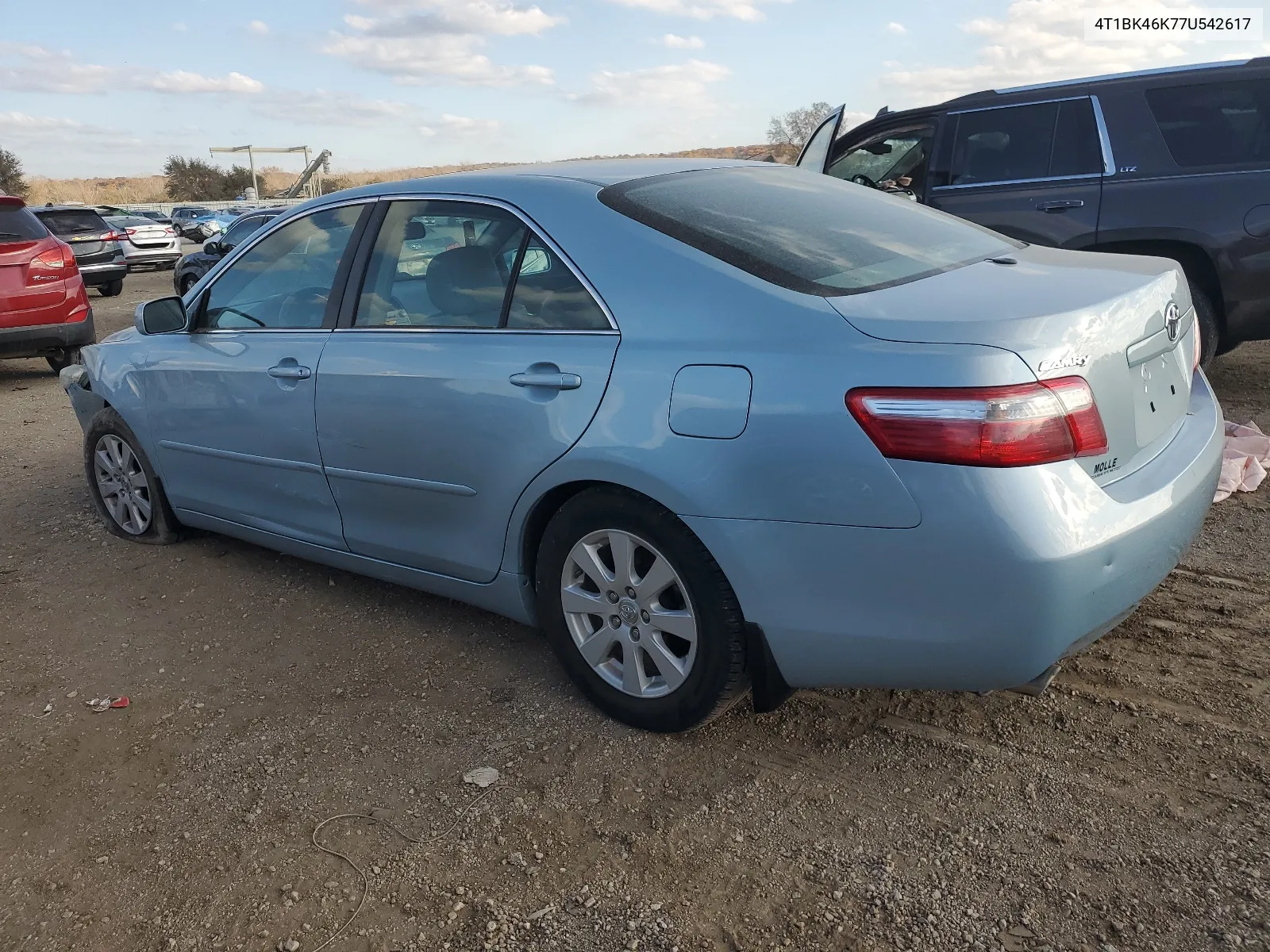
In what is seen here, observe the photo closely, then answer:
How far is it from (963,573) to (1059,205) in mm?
4664

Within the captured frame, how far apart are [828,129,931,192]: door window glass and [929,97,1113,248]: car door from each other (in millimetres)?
169

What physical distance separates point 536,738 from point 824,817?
881 millimetres

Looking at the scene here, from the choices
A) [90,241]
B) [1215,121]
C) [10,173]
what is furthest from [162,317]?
[10,173]

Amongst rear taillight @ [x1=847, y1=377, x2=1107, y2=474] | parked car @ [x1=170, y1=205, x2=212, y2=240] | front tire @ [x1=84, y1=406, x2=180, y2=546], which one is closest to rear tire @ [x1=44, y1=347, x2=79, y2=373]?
front tire @ [x1=84, y1=406, x2=180, y2=546]

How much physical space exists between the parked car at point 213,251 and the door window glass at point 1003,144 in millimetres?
10229

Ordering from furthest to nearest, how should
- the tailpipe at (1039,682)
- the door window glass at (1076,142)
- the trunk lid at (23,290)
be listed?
1. the trunk lid at (23,290)
2. the door window glass at (1076,142)
3. the tailpipe at (1039,682)

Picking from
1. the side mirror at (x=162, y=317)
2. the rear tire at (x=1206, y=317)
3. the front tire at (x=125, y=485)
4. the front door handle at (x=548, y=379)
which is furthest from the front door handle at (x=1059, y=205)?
the front tire at (x=125, y=485)

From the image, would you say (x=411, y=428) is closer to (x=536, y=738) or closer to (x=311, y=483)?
(x=311, y=483)

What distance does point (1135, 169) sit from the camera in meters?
5.81

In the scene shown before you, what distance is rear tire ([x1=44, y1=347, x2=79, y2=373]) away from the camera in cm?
996

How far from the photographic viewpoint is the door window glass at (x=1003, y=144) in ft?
20.4

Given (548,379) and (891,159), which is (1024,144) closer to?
(891,159)

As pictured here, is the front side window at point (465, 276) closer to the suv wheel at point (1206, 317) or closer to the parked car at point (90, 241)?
the suv wheel at point (1206, 317)

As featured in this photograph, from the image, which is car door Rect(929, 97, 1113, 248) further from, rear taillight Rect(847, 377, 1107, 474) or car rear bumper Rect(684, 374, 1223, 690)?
rear taillight Rect(847, 377, 1107, 474)
